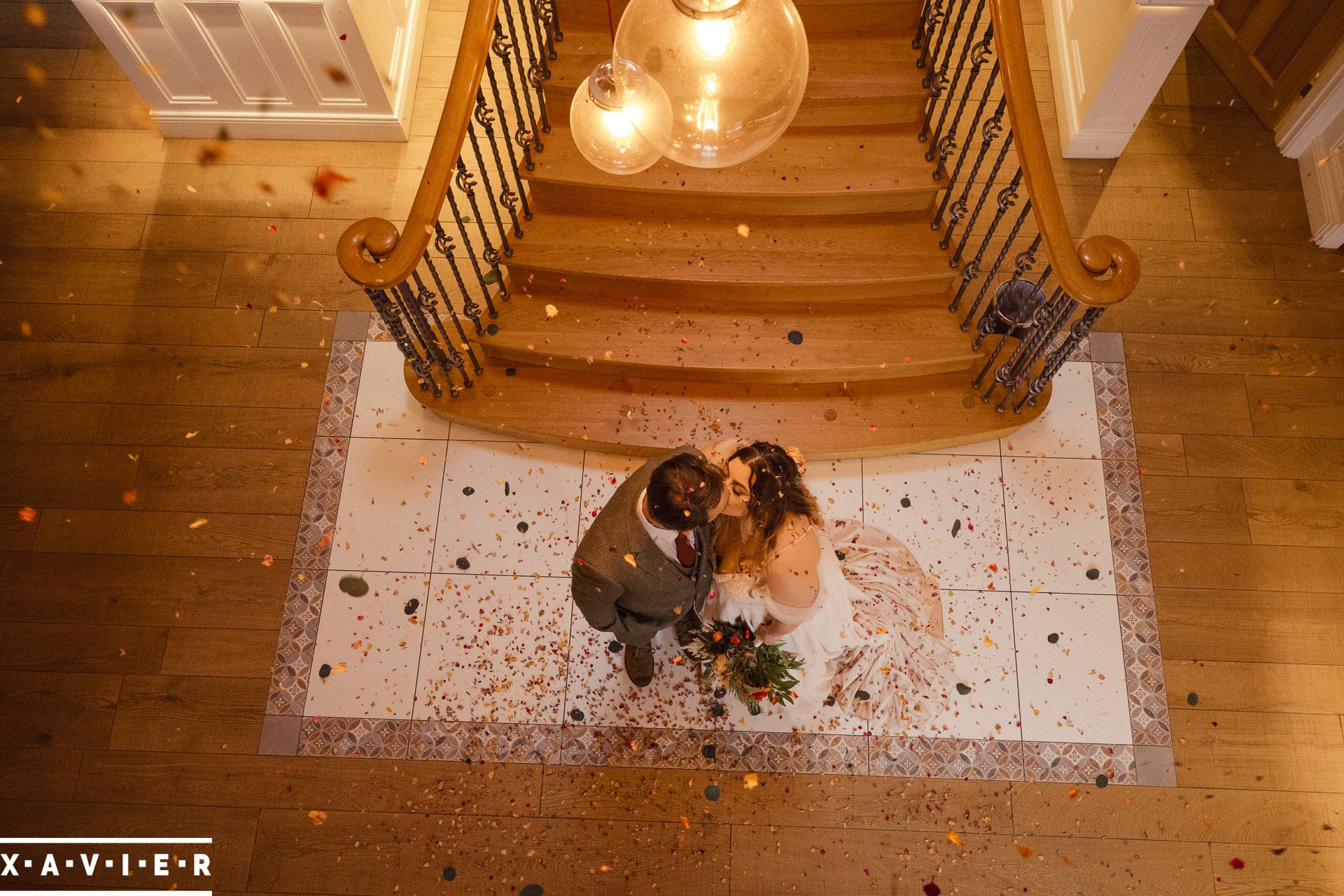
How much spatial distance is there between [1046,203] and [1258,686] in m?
2.11

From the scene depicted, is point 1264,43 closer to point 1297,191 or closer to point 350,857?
point 1297,191

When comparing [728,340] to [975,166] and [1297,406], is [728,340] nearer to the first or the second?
[975,166]

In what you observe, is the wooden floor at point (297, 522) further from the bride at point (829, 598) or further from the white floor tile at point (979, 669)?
the bride at point (829, 598)

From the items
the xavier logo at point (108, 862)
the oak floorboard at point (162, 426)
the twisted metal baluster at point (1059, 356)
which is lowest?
the xavier logo at point (108, 862)

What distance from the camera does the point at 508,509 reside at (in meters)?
3.54

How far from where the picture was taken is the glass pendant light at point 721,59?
3.92ft

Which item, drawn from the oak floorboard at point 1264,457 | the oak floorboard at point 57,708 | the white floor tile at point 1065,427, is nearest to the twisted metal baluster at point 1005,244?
the white floor tile at point 1065,427

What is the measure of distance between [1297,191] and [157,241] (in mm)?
5618

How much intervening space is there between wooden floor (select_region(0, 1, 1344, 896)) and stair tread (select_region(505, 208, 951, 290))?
1.08 m

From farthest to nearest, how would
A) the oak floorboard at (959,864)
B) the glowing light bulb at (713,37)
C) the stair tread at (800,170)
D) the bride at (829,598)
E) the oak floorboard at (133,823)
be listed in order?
the stair tread at (800,170) → the oak floorboard at (133,823) → the oak floorboard at (959,864) → the bride at (829,598) → the glowing light bulb at (713,37)

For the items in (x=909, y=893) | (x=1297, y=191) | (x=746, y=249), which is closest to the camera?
(x=909, y=893)

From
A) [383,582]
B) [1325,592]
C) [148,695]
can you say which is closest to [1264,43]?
[1325,592]

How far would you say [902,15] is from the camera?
3.55m

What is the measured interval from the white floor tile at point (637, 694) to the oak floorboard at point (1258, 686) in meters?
1.88
